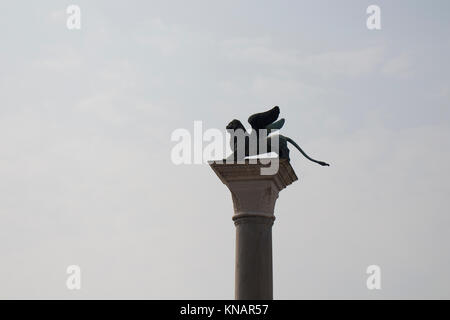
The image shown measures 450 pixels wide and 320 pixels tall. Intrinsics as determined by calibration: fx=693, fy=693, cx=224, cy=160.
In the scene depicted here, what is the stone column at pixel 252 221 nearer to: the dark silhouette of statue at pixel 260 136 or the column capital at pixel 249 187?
the column capital at pixel 249 187

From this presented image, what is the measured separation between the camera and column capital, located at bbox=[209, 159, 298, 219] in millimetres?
14469

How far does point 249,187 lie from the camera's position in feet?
47.8

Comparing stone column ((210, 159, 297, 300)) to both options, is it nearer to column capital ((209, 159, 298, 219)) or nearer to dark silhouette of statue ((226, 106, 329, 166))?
column capital ((209, 159, 298, 219))

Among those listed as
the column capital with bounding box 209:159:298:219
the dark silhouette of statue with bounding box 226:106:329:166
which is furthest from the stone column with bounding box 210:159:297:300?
the dark silhouette of statue with bounding box 226:106:329:166

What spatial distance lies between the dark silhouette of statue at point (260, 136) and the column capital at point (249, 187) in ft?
1.00

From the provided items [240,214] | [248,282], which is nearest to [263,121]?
[240,214]

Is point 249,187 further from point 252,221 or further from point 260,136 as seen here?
point 260,136

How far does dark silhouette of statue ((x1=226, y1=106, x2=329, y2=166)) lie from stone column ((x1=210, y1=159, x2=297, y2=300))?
38cm

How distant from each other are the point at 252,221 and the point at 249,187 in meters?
0.72

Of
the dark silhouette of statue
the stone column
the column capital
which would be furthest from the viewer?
the dark silhouette of statue

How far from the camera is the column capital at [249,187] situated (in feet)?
47.5
